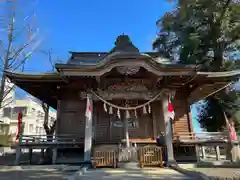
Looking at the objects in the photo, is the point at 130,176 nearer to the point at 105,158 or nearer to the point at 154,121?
the point at 105,158

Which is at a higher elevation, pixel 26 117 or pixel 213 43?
pixel 213 43

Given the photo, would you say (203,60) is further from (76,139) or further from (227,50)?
(76,139)

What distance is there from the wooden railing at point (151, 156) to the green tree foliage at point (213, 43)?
7.91 metres

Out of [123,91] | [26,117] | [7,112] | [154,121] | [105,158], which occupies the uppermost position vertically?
[7,112]

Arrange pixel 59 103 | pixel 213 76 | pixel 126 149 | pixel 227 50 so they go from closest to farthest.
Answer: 1. pixel 126 149
2. pixel 213 76
3. pixel 59 103
4. pixel 227 50

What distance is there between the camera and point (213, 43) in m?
14.7

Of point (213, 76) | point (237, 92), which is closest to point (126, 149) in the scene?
point (213, 76)

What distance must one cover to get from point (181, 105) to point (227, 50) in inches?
267

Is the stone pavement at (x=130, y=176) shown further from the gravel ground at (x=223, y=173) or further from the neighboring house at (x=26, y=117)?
the neighboring house at (x=26, y=117)

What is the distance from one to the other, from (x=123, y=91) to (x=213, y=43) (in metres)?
9.17

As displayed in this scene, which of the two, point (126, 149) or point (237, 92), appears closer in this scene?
point (126, 149)

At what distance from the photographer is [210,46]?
1495 centimetres

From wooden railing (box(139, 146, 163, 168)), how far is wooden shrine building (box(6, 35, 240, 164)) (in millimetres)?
777

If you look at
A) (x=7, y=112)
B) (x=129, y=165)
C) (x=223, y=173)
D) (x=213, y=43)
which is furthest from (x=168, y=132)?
(x=7, y=112)
